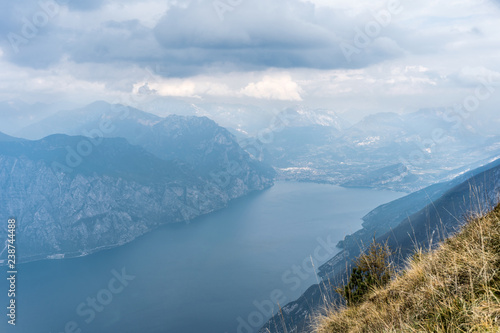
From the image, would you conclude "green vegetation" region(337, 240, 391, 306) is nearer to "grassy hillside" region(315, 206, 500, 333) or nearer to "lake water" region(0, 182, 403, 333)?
"grassy hillside" region(315, 206, 500, 333)

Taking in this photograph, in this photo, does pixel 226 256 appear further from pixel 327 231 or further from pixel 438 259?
pixel 438 259

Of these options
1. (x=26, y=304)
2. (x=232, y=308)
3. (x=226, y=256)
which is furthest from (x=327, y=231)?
(x=26, y=304)

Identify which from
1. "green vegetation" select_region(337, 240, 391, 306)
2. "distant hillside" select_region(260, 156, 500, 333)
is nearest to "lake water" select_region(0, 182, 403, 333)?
"distant hillside" select_region(260, 156, 500, 333)

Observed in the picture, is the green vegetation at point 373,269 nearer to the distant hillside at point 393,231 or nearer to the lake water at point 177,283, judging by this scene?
the distant hillside at point 393,231

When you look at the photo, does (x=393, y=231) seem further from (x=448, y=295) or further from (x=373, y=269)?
(x=448, y=295)

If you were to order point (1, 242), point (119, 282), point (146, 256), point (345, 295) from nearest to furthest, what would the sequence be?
point (345, 295) → point (119, 282) → point (146, 256) → point (1, 242)

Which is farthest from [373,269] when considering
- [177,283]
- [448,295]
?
[177,283]
